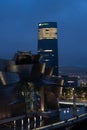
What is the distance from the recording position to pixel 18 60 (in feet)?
194

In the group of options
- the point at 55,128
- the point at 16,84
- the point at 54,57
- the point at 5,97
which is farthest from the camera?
the point at 54,57

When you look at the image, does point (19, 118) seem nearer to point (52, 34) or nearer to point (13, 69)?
point (13, 69)

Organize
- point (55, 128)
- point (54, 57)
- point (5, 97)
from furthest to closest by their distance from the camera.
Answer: point (54, 57) < point (5, 97) < point (55, 128)

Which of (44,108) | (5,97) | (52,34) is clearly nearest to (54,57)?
(52,34)

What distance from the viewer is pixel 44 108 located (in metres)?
60.5

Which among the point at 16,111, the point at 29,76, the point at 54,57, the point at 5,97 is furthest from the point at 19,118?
the point at 54,57

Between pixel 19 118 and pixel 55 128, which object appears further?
pixel 19 118

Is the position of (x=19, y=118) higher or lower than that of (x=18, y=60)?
lower

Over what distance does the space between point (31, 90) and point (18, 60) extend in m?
4.85

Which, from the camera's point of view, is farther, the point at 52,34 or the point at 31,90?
the point at 52,34

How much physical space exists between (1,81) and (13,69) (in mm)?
6191

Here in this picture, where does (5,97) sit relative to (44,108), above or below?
above

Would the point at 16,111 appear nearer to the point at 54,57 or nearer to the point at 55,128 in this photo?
the point at 55,128

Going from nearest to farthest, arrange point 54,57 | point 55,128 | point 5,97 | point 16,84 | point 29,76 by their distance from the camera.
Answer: point 55,128, point 5,97, point 16,84, point 29,76, point 54,57
